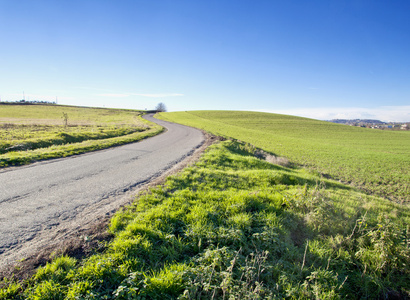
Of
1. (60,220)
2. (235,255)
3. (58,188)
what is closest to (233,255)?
(235,255)

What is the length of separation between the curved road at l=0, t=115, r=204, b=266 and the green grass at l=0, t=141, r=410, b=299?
1334mm

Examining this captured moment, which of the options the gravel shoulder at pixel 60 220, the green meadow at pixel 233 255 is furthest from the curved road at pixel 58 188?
the green meadow at pixel 233 255

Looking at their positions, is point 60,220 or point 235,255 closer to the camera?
point 235,255

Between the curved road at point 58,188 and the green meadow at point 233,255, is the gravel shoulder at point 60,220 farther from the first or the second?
the green meadow at point 233,255

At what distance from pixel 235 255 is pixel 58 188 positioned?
6.08 meters

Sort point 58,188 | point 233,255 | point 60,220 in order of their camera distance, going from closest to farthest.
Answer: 1. point 233,255
2. point 60,220
3. point 58,188

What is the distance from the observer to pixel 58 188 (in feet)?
21.2

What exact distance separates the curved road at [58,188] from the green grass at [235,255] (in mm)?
1334

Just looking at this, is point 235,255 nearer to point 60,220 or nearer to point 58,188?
point 60,220

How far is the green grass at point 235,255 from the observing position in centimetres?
295

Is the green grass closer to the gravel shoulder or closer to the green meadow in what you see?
the green meadow

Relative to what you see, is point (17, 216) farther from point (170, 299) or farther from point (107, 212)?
point (170, 299)

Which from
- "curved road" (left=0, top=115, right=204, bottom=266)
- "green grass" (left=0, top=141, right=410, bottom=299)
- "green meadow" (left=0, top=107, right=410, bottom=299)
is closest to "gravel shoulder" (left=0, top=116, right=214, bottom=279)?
"curved road" (left=0, top=115, right=204, bottom=266)

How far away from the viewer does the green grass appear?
2.95 meters
